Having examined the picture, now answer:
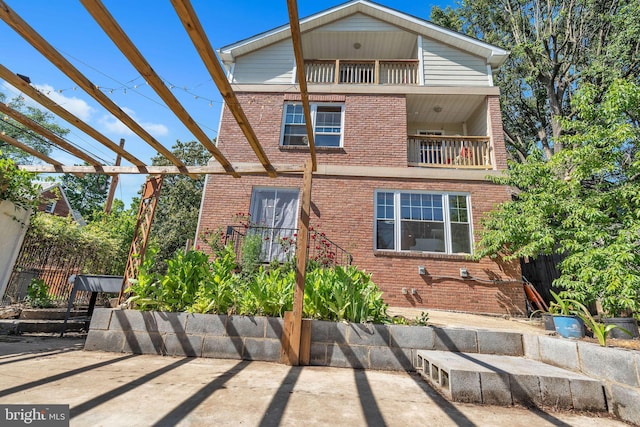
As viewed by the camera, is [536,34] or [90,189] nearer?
[536,34]

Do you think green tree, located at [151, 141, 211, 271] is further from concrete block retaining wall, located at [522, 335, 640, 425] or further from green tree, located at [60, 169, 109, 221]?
concrete block retaining wall, located at [522, 335, 640, 425]

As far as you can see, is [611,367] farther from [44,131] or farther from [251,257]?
[44,131]

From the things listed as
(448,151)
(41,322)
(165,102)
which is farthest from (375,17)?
(41,322)

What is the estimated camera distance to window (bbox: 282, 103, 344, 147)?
28.8 ft

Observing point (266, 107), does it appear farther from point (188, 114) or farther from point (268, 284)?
point (268, 284)

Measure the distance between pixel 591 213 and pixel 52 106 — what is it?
8.25 meters

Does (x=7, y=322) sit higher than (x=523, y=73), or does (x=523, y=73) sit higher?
(x=523, y=73)

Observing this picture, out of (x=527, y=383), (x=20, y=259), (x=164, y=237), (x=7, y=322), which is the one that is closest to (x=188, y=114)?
(x=527, y=383)

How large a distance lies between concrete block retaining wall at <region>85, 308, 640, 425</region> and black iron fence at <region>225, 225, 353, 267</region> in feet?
11.9

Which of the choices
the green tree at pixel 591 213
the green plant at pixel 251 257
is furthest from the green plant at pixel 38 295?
the green tree at pixel 591 213

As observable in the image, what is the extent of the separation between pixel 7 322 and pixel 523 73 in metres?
18.8

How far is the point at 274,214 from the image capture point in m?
8.01

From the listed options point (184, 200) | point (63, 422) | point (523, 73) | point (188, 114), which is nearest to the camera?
point (63, 422)

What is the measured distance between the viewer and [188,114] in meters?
3.31
